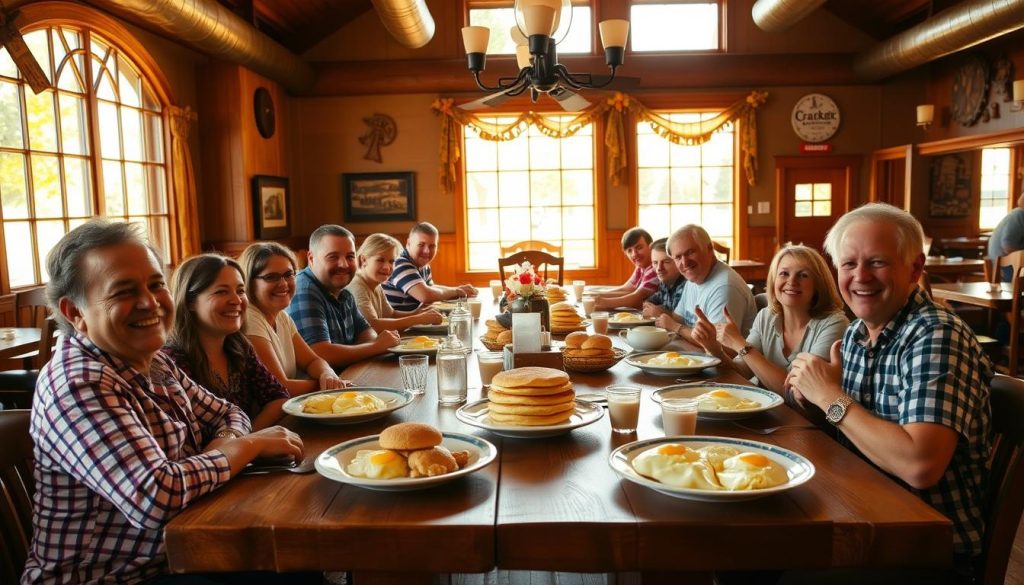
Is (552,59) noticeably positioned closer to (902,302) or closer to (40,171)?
(902,302)

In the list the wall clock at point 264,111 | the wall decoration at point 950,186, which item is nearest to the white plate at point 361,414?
the wall clock at point 264,111

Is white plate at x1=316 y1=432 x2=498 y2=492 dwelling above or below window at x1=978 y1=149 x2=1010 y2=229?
below

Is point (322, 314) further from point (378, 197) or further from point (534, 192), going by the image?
point (534, 192)

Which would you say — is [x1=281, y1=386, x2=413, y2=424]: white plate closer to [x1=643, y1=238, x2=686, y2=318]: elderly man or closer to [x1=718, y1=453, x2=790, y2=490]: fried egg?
[x1=718, y1=453, x2=790, y2=490]: fried egg

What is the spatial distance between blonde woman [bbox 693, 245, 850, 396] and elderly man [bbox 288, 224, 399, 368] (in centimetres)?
121

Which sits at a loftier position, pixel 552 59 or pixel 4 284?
pixel 552 59

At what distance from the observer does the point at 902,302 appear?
1.65m

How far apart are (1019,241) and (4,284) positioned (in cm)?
722

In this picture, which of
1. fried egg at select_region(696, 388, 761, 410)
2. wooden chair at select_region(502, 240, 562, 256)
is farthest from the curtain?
fried egg at select_region(696, 388, 761, 410)

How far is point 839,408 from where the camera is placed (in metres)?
1.55

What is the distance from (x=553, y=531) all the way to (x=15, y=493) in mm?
1123

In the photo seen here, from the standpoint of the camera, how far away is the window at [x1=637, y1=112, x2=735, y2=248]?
8.13 meters

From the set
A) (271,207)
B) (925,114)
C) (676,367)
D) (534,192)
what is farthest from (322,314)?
(925,114)

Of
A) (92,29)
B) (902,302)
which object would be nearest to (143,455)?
(902,302)
